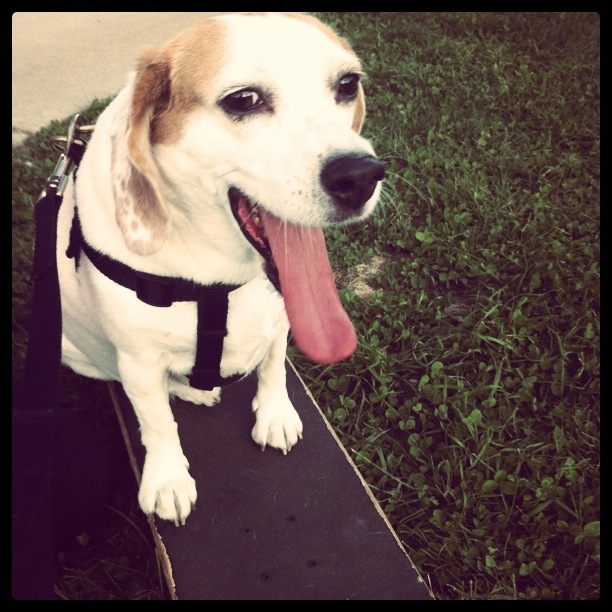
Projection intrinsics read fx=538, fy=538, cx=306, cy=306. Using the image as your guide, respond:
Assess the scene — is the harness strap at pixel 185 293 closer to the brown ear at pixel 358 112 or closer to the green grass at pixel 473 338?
the brown ear at pixel 358 112

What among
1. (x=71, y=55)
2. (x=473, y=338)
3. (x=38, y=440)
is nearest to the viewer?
(x=38, y=440)

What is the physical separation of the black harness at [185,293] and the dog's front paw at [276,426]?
0.41 m

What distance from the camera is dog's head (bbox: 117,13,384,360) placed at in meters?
1.54

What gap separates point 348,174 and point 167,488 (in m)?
1.36

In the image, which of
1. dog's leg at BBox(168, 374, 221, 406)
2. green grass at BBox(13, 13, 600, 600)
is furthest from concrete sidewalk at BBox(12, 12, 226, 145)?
dog's leg at BBox(168, 374, 221, 406)

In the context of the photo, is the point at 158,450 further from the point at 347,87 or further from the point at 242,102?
the point at 347,87

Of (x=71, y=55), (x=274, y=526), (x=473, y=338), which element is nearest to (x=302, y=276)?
(x=274, y=526)

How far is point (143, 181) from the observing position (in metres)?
1.58

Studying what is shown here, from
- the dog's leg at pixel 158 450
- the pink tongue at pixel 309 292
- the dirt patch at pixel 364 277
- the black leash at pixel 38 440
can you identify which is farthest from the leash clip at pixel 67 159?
the dirt patch at pixel 364 277

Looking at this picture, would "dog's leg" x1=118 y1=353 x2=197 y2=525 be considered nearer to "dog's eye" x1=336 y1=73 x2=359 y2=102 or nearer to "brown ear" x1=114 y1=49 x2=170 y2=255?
"brown ear" x1=114 y1=49 x2=170 y2=255

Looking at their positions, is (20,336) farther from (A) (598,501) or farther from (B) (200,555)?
(A) (598,501)

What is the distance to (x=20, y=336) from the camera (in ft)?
9.55

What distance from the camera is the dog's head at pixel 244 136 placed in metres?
1.54
